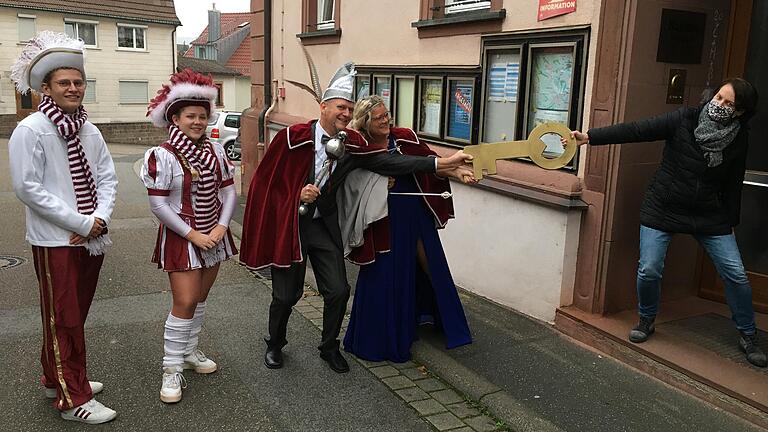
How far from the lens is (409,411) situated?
387 cm

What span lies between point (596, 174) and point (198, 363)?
295cm

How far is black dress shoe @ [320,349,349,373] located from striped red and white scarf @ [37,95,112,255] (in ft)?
5.15

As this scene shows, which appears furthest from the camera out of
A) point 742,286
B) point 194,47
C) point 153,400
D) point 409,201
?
point 194,47

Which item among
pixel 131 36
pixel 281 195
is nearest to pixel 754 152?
pixel 281 195

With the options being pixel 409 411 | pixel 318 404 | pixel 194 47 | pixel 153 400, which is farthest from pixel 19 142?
pixel 194 47

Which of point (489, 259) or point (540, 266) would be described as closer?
point (540, 266)

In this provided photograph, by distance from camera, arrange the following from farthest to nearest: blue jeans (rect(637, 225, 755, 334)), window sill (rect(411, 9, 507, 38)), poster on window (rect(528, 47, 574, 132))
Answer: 1. window sill (rect(411, 9, 507, 38))
2. poster on window (rect(528, 47, 574, 132))
3. blue jeans (rect(637, 225, 755, 334))

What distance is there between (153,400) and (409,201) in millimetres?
1964

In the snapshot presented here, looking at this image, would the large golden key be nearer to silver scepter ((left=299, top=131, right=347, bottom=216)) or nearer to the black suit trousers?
silver scepter ((left=299, top=131, right=347, bottom=216))

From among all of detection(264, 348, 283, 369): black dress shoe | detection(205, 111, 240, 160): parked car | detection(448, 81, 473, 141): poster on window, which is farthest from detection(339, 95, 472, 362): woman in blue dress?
detection(205, 111, 240, 160): parked car

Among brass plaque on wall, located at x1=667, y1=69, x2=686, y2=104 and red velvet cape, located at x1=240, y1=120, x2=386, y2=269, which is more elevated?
brass plaque on wall, located at x1=667, y1=69, x2=686, y2=104

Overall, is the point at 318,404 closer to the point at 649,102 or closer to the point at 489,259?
the point at 489,259

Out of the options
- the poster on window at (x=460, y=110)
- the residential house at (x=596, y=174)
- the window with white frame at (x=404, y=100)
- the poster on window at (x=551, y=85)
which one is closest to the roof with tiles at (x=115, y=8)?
the window with white frame at (x=404, y=100)

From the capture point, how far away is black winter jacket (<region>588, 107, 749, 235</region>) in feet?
13.4
